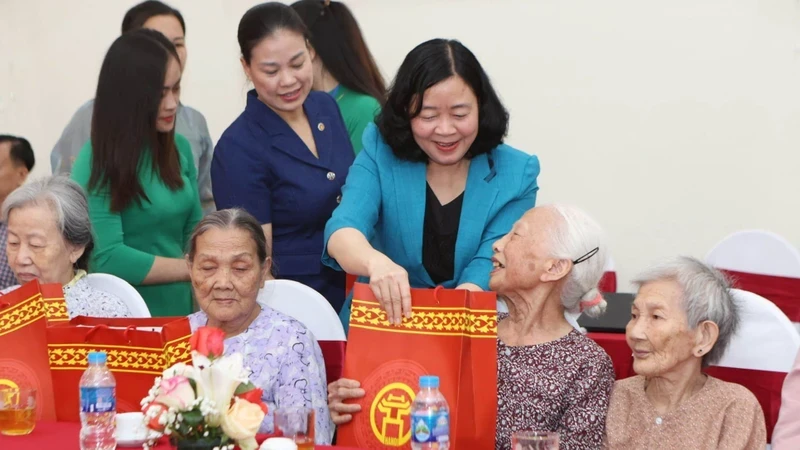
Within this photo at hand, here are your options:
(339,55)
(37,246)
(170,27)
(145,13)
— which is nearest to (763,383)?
(339,55)

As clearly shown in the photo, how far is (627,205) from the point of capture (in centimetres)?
464

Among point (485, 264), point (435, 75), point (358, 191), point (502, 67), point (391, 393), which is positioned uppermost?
point (502, 67)

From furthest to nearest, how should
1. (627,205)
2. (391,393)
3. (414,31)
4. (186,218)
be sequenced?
(414,31) < (627,205) < (186,218) < (391,393)

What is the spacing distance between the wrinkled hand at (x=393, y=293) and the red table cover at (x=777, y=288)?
5.81ft

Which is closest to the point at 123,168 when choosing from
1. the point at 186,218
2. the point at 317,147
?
the point at 186,218

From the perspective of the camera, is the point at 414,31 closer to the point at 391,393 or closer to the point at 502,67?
the point at 502,67

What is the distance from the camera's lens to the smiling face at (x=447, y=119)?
8.49 ft

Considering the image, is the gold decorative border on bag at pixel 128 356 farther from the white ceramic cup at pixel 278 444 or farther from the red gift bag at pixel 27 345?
the white ceramic cup at pixel 278 444

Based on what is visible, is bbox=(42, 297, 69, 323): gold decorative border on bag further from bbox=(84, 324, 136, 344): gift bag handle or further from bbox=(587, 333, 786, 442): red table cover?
bbox=(587, 333, 786, 442): red table cover

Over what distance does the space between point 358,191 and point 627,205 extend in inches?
87.2

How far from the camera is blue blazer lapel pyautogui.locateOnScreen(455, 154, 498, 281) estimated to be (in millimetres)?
2676

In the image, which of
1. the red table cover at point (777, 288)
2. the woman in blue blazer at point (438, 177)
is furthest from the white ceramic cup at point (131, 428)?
the red table cover at point (777, 288)

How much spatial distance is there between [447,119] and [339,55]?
1.15 metres

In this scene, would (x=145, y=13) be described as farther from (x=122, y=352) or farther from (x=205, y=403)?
(x=205, y=403)
